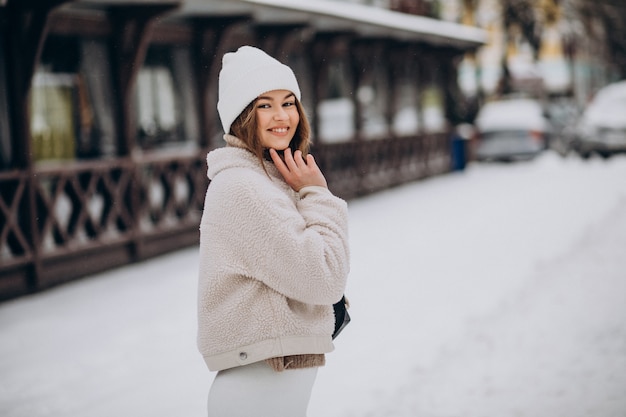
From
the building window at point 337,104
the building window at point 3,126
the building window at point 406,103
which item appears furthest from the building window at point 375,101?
the building window at point 3,126

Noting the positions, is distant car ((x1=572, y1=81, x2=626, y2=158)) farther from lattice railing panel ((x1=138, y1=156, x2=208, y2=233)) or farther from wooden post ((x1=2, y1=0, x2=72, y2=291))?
wooden post ((x1=2, y1=0, x2=72, y2=291))

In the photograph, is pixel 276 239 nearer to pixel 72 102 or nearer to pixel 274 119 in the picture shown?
pixel 274 119

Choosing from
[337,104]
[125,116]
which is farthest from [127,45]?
[337,104]

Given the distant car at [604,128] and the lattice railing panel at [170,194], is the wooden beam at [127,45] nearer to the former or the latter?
the lattice railing panel at [170,194]

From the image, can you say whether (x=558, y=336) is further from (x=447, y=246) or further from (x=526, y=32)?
(x=526, y=32)

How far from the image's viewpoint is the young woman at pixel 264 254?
7.53 feet

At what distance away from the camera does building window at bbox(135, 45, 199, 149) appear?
45.3 ft

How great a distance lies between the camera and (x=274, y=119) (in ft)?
8.16

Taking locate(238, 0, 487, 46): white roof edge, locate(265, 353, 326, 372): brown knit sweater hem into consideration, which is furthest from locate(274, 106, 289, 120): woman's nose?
locate(238, 0, 487, 46): white roof edge

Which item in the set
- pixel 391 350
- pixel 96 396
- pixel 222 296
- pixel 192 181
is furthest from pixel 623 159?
pixel 222 296

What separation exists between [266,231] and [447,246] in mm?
8782

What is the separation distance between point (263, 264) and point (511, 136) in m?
21.7

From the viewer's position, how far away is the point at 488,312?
7148 millimetres

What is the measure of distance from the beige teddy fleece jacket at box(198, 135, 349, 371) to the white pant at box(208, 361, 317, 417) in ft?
0.20
